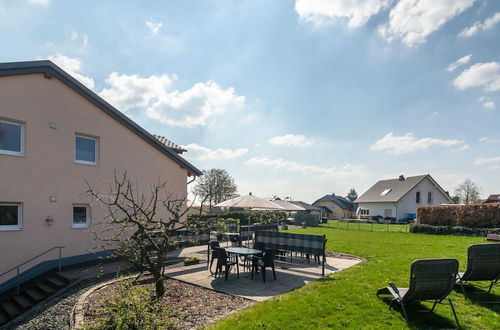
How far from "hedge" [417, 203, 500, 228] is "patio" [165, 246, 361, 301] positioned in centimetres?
1793

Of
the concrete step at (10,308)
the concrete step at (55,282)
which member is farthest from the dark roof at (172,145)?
the concrete step at (10,308)

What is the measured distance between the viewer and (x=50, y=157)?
1023 centimetres

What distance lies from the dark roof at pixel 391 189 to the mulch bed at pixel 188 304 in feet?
130

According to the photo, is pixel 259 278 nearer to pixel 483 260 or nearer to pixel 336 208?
pixel 483 260

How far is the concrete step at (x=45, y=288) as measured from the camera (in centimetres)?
831

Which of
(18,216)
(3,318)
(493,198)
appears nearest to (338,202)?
(493,198)

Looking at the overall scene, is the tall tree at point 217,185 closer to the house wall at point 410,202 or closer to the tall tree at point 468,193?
the house wall at point 410,202

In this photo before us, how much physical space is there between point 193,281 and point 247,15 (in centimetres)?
935

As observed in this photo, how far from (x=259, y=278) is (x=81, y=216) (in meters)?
7.79

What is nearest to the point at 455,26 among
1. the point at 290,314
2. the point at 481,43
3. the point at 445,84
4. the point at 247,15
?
the point at 481,43

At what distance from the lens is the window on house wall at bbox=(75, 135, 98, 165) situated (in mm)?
11273

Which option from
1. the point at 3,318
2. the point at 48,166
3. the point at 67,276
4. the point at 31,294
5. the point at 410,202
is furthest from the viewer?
the point at 410,202

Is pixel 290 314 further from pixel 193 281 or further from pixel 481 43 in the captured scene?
pixel 481 43

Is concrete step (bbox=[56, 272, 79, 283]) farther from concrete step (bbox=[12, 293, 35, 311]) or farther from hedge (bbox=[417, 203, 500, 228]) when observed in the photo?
hedge (bbox=[417, 203, 500, 228])
